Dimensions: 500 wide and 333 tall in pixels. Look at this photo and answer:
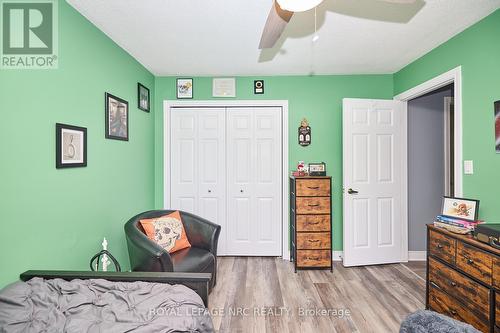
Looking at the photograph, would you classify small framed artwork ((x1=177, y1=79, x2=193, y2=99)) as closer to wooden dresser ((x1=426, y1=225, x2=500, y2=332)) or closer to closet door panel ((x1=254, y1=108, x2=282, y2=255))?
closet door panel ((x1=254, y1=108, x2=282, y2=255))

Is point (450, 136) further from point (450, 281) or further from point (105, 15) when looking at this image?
point (105, 15)

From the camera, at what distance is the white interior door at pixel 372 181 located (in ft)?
10.7

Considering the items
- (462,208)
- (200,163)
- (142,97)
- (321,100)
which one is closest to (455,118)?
(462,208)

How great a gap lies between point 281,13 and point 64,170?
1.88 m

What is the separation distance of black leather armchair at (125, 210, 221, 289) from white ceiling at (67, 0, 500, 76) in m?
1.84

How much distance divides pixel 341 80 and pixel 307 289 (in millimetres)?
2807

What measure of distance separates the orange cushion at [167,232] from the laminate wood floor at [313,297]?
2.12 ft

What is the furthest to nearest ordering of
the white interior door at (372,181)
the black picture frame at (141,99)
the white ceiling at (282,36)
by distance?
1. the white interior door at (372,181)
2. the black picture frame at (141,99)
3. the white ceiling at (282,36)

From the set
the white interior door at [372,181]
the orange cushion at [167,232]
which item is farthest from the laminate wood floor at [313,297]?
A: the orange cushion at [167,232]

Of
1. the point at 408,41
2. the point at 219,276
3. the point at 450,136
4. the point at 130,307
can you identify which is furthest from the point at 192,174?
the point at 450,136

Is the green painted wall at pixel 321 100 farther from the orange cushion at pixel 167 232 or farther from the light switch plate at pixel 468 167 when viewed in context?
the orange cushion at pixel 167 232

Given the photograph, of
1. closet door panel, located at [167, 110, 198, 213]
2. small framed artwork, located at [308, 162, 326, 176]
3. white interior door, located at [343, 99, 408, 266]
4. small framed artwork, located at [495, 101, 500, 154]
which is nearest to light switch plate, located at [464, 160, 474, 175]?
small framed artwork, located at [495, 101, 500, 154]

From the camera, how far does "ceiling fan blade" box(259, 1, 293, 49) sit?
139 cm

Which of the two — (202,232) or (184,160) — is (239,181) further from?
(202,232)
